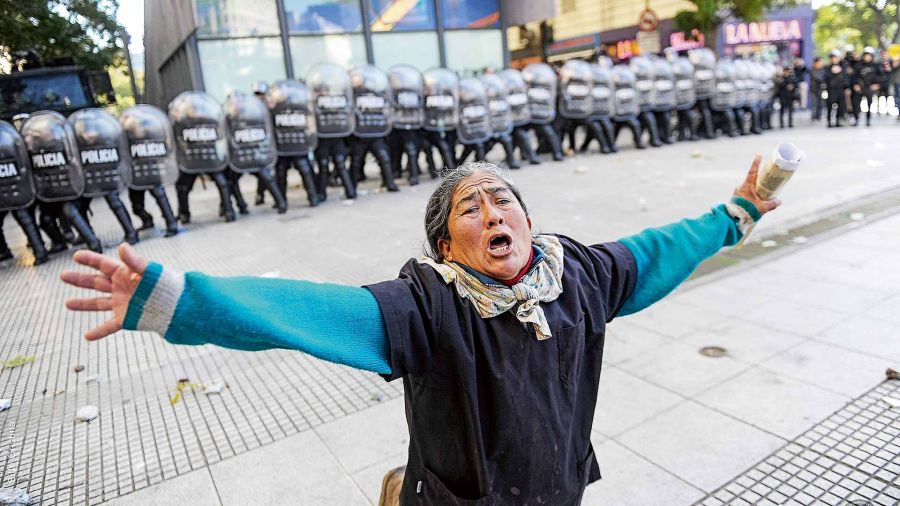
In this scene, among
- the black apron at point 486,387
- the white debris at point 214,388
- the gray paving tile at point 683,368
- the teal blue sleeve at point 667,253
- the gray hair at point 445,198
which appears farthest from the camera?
the white debris at point 214,388

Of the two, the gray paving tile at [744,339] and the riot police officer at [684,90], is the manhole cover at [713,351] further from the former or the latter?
the riot police officer at [684,90]

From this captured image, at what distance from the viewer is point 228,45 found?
1427cm

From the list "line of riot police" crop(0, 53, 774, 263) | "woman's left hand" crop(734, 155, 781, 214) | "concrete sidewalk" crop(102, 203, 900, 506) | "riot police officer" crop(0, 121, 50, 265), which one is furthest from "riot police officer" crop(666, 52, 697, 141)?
"woman's left hand" crop(734, 155, 781, 214)

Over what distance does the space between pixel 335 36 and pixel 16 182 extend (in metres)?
9.68

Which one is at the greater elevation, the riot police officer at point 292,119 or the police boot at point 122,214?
the riot police officer at point 292,119

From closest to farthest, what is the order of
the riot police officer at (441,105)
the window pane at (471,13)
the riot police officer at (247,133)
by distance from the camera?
the riot police officer at (247,133) → the riot police officer at (441,105) → the window pane at (471,13)

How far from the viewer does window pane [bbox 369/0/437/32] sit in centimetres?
1584

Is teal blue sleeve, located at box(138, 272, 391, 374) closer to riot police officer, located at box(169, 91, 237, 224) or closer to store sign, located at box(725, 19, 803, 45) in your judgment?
riot police officer, located at box(169, 91, 237, 224)

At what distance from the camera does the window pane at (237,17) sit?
13.9 metres

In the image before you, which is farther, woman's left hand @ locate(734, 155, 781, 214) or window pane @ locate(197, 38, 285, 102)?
window pane @ locate(197, 38, 285, 102)

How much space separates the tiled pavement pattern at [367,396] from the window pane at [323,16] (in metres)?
10.6

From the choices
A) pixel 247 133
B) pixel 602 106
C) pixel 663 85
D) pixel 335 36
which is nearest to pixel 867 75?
pixel 663 85

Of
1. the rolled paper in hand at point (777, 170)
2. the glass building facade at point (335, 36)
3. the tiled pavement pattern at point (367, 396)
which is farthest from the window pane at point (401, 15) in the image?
the rolled paper in hand at point (777, 170)

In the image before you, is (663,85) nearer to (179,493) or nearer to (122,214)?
(122,214)
